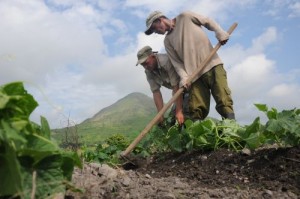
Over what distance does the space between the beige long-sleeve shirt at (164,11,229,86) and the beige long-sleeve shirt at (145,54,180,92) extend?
12cm

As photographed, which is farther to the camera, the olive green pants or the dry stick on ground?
the olive green pants

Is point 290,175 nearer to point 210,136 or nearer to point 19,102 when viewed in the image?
point 210,136

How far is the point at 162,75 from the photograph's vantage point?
6.63 meters

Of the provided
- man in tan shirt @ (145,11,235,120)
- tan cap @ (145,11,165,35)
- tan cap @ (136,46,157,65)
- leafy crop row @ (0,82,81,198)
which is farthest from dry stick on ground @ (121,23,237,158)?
leafy crop row @ (0,82,81,198)

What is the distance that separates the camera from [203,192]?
304 centimetres

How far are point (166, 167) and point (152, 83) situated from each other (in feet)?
6.07

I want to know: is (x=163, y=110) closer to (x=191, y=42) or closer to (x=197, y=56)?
(x=197, y=56)

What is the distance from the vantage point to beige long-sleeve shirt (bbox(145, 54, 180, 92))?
646cm

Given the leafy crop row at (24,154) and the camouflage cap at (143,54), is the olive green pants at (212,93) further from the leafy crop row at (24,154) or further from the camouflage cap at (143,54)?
the leafy crop row at (24,154)

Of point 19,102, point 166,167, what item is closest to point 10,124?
point 19,102

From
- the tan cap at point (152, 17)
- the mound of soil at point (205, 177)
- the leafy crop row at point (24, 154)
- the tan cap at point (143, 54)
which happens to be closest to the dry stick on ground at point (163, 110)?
the mound of soil at point (205, 177)

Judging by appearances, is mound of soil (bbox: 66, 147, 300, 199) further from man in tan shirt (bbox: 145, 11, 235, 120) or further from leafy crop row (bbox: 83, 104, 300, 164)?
man in tan shirt (bbox: 145, 11, 235, 120)

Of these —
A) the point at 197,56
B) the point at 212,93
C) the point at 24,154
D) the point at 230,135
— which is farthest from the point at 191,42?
the point at 24,154

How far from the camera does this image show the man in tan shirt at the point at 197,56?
248 inches
